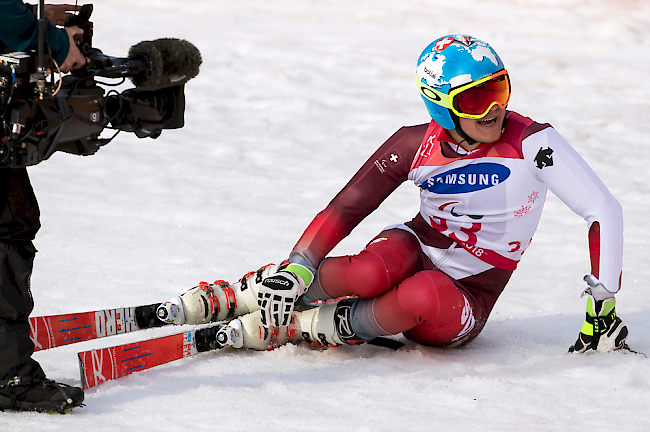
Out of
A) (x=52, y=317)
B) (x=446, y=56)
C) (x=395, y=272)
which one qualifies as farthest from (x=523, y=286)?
(x=52, y=317)

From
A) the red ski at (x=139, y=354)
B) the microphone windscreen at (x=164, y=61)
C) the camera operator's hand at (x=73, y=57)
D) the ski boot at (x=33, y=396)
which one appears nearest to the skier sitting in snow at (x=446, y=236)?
the red ski at (x=139, y=354)

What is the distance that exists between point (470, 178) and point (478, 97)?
0.36 m

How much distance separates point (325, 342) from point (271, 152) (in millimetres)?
4284

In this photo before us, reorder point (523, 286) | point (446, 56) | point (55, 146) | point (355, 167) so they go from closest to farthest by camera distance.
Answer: point (55, 146)
point (446, 56)
point (523, 286)
point (355, 167)

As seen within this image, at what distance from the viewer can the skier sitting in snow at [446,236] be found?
3.26 metres

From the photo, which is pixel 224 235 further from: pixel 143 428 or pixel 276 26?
pixel 276 26

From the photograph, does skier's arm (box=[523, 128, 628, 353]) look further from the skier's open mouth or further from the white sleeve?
the skier's open mouth

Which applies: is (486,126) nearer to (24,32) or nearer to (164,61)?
(164,61)

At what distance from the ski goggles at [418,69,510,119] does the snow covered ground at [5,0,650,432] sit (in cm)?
Answer: 112

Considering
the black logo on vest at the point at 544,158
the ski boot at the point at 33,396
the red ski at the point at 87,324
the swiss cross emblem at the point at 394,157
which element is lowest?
the red ski at the point at 87,324

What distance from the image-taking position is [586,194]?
3225 mm

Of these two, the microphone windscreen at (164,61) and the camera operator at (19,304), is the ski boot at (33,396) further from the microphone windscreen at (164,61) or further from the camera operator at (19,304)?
the microphone windscreen at (164,61)

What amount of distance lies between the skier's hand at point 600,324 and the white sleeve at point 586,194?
5 centimetres

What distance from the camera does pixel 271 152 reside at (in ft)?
24.9
